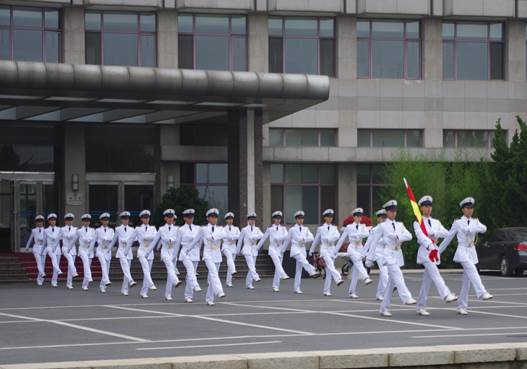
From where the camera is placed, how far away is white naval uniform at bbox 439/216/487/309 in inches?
913

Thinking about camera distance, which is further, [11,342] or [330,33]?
[330,33]

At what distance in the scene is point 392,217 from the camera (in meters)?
24.3

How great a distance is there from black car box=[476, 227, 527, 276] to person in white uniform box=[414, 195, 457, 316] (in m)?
Result: 15.8

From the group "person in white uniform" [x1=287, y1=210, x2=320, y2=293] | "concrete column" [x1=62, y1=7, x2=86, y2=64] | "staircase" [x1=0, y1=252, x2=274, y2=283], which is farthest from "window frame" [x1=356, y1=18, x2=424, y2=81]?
"person in white uniform" [x1=287, y1=210, x2=320, y2=293]

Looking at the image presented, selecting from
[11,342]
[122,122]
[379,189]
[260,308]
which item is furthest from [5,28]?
[11,342]

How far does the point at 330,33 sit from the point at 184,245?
85.1 ft

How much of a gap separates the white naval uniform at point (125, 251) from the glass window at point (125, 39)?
739 inches

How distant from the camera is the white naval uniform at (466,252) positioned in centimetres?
2319

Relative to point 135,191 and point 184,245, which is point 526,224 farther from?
point 184,245

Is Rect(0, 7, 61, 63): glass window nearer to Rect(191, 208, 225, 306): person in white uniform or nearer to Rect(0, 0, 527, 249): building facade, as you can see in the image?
Rect(0, 0, 527, 249): building facade

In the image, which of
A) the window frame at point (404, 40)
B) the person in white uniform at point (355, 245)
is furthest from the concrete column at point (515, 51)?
the person in white uniform at point (355, 245)

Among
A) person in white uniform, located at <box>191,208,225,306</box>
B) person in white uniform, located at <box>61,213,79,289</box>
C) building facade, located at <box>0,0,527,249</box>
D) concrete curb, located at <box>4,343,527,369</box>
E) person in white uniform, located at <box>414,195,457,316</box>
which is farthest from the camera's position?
building facade, located at <box>0,0,527,249</box>

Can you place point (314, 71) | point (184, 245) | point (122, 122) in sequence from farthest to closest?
point (314, 71) < point (122, 122) < point (184, 245)

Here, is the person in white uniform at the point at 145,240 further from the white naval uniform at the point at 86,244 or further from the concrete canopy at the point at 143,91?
the concrete canopy at the point at 143,91
